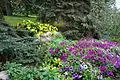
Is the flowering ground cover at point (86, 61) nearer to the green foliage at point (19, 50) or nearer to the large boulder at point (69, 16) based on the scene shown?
the green foliage at point (19, 50)

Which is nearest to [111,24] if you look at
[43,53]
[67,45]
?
Result: [67,45]

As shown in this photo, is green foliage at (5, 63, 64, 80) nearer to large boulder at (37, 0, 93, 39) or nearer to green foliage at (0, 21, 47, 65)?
green foliage at (0, 21, 47, 65)

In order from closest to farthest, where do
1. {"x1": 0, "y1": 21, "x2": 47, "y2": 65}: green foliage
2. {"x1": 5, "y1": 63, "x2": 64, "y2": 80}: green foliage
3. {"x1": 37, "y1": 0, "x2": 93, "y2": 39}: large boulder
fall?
{"x1": 5, "y1": 63, "x2": 64, "y2": 80}: green foliage, {"x1": 0, "y1": 21, "x2": 47, "y2": 65}: green foliage, {"x1": 37, "y1": 0, "x2": 93, "y2": 39}: large boulder

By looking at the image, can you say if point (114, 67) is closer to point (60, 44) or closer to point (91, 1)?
point (60, 44)

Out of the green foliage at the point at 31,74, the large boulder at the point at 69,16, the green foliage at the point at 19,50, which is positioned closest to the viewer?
Result: the green foliage at the point at 31,74

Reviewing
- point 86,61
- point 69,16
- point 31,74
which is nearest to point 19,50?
point 31,74

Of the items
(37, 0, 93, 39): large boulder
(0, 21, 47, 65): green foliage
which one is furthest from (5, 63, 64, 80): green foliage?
(37, 0, 93, 39): large boulder

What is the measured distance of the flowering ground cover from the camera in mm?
4711

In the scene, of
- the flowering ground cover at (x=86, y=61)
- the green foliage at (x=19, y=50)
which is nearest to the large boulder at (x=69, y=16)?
the flowering ground cover at (x=86, y=61)

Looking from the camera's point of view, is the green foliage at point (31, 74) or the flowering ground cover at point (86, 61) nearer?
the green foliage at point (31, 74)

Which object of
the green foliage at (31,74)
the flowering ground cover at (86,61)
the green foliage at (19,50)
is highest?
the green foliage at (19,50)

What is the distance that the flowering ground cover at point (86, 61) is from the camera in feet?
15.5

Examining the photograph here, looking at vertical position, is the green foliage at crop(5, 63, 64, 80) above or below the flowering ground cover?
above

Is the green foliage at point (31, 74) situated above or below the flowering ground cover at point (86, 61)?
above
